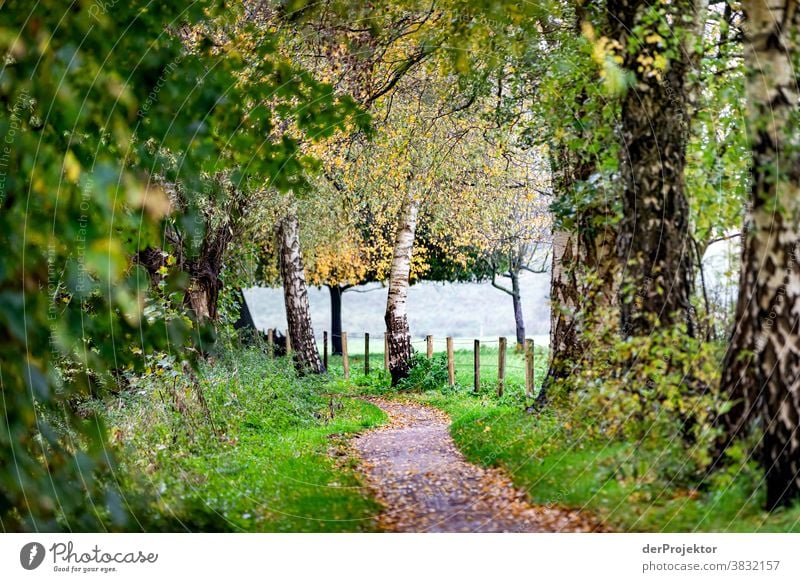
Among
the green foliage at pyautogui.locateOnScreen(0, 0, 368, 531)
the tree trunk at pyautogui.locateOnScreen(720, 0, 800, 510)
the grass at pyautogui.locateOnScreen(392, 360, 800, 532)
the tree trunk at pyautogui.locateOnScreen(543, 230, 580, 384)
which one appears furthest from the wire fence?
the green foliage at pyautogui.locateOnScreen(0, 0, 368, 531)

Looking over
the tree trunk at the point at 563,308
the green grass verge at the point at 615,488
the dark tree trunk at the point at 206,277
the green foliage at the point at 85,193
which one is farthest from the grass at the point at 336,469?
the dark tree trunk at the point at 206,277

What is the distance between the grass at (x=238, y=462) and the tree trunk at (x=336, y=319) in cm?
218

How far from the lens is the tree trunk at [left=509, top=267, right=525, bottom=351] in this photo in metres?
3.95

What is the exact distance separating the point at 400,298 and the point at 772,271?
12.5 feet

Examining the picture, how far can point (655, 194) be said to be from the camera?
3227 mm

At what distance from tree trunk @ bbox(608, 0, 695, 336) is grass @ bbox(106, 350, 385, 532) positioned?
4.86 feet

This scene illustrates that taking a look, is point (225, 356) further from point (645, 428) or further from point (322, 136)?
point (645, 428)

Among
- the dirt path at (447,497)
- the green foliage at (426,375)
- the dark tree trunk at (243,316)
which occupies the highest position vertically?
the dark tree trunk at (243,316)

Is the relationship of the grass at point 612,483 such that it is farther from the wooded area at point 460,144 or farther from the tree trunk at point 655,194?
the tree trunk at point 655,194

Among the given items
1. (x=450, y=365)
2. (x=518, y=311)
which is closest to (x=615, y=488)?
(x=518, y=311)

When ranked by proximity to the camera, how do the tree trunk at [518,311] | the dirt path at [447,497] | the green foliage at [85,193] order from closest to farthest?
the green foliage at [85,193] < the dirt path at [447,497] < the tree trunk at [518,311]

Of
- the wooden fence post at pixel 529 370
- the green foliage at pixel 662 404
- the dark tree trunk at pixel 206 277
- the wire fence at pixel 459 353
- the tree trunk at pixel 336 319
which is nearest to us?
the green foliage at pixel 662 404

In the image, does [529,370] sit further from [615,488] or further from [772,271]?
[772,271]

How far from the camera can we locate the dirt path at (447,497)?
11.0ft
